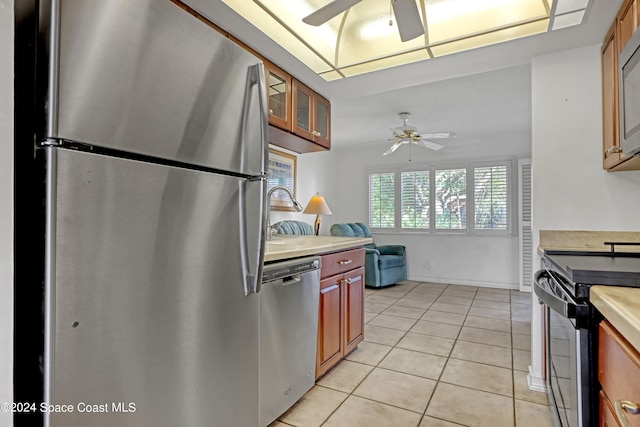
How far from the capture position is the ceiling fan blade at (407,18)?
1.50m

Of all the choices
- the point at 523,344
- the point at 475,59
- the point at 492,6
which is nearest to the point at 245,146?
the point at 492,6

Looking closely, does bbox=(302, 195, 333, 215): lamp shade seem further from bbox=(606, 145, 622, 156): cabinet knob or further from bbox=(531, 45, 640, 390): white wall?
bbox=(606, 145, 622, 156): cabinet knob

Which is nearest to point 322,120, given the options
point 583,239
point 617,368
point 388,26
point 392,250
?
point 388,26

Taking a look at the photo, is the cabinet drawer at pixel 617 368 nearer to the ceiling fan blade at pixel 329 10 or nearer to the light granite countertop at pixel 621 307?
the light granite countertop at pixel 621 307

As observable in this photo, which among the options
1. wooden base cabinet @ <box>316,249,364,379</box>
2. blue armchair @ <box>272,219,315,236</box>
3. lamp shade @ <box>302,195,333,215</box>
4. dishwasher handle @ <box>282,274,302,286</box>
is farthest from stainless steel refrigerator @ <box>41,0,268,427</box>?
lamp shade @ <box>302,195,333,215</box>

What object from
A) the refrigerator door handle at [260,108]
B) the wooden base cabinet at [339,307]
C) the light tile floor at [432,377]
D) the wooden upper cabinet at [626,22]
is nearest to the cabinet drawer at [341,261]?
the wooden base cabinet at [339,307]

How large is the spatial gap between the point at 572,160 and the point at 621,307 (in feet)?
5.59

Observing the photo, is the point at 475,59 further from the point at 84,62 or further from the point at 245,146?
the point at 84,62

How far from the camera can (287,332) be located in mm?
1764

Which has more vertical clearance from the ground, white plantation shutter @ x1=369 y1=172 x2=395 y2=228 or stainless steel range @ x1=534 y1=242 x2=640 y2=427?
white plantation shutter @ x1=369 y1=172 x2=395 y2=228

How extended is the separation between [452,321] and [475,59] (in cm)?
250

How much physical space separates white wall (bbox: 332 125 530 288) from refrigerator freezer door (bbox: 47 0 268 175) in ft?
15.6

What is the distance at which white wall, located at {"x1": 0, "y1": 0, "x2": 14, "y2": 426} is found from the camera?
29.6 inches

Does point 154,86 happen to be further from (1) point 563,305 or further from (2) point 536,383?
(2) point 536,383
